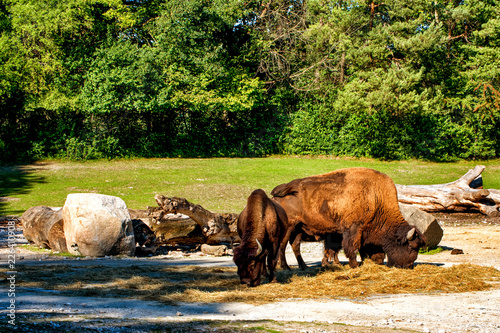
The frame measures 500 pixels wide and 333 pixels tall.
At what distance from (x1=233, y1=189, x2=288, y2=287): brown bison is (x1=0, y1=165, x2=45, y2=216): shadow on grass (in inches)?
507

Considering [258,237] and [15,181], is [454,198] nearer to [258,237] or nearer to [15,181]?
[258,237]

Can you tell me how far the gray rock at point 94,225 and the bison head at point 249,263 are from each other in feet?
15.3

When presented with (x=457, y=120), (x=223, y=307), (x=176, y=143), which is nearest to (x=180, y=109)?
(x=176, y=143)

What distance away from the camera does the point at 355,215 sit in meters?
10.0

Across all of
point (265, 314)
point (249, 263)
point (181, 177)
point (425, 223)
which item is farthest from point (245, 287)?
point (181, 177)

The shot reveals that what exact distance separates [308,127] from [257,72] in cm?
619

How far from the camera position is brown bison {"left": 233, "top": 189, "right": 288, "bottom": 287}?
27.6 feet

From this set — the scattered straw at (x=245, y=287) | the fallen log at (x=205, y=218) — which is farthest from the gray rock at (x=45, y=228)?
the scattered straw at (x=245, y=287)

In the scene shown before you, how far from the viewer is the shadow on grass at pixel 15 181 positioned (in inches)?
865

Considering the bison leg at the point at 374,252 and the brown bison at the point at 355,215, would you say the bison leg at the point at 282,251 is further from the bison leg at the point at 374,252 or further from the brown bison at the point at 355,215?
the bison leg at the point at 374,252

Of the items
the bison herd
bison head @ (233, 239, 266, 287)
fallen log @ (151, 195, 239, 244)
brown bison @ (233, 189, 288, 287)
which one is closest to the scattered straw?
bison head @ (233, 239, 266, 287)

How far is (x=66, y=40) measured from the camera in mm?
34375

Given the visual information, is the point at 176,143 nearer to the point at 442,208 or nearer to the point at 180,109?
the point at 180,109

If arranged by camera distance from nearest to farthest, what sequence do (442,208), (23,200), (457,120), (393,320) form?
(393,320) < (442,208) < (23,200) < (457,120)
